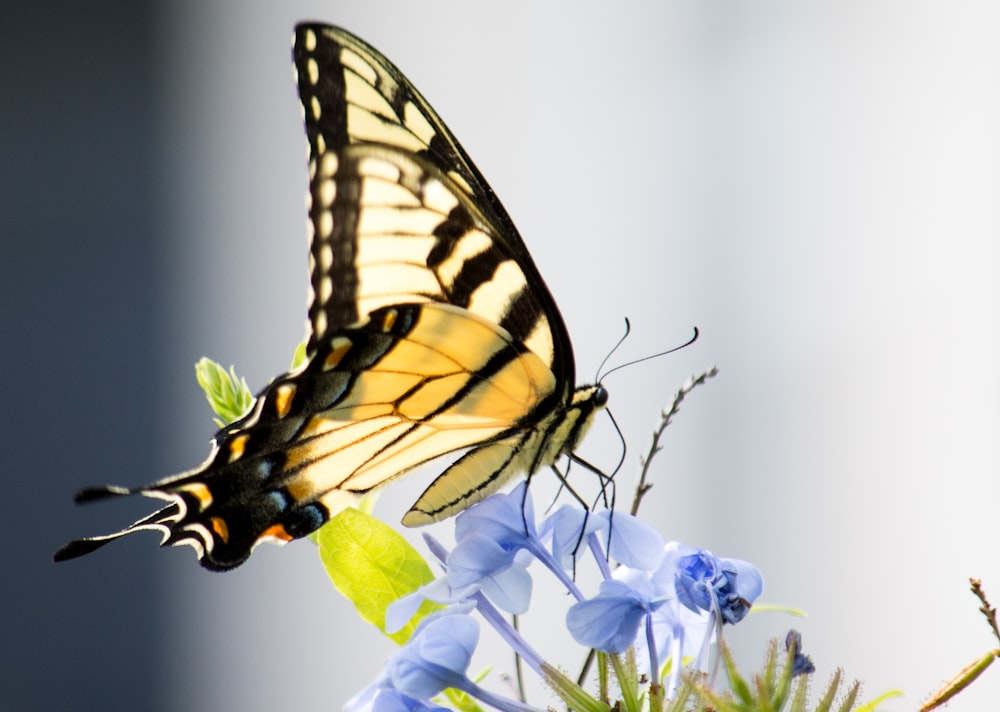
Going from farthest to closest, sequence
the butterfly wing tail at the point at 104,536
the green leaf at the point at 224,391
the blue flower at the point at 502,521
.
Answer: the green leaf at the point at 224,391 < the blue flower at the point at 502,521 < the butterfly wing tail at the point at 104,536

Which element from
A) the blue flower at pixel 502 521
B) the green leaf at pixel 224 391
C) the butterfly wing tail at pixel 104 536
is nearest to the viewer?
the butterfly wing tail at pixel 104 536

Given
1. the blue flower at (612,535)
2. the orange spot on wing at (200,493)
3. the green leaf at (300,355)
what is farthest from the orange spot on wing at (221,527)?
the blue flower at (612,535)

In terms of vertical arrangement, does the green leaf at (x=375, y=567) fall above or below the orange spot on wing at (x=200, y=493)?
below

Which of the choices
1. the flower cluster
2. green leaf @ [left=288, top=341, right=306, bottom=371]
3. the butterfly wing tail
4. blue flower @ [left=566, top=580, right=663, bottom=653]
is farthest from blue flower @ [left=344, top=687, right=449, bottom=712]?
green leaf @ [left=288, top=341, right=306, bottom=371]

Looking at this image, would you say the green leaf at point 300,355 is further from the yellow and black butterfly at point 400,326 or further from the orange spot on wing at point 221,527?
the orange spot on wing at point 221,527

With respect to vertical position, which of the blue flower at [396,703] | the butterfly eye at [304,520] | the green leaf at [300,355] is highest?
the green leaf at [300,355]

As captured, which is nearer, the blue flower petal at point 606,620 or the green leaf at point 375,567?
the blue flower petal at point 606,620

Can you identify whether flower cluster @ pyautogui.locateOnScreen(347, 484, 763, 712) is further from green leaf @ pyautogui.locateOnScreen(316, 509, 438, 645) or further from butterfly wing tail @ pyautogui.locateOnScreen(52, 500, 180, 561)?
butterfly wing tail @ pyautogui.locateOnScreen(52, 500, 180, 561)
